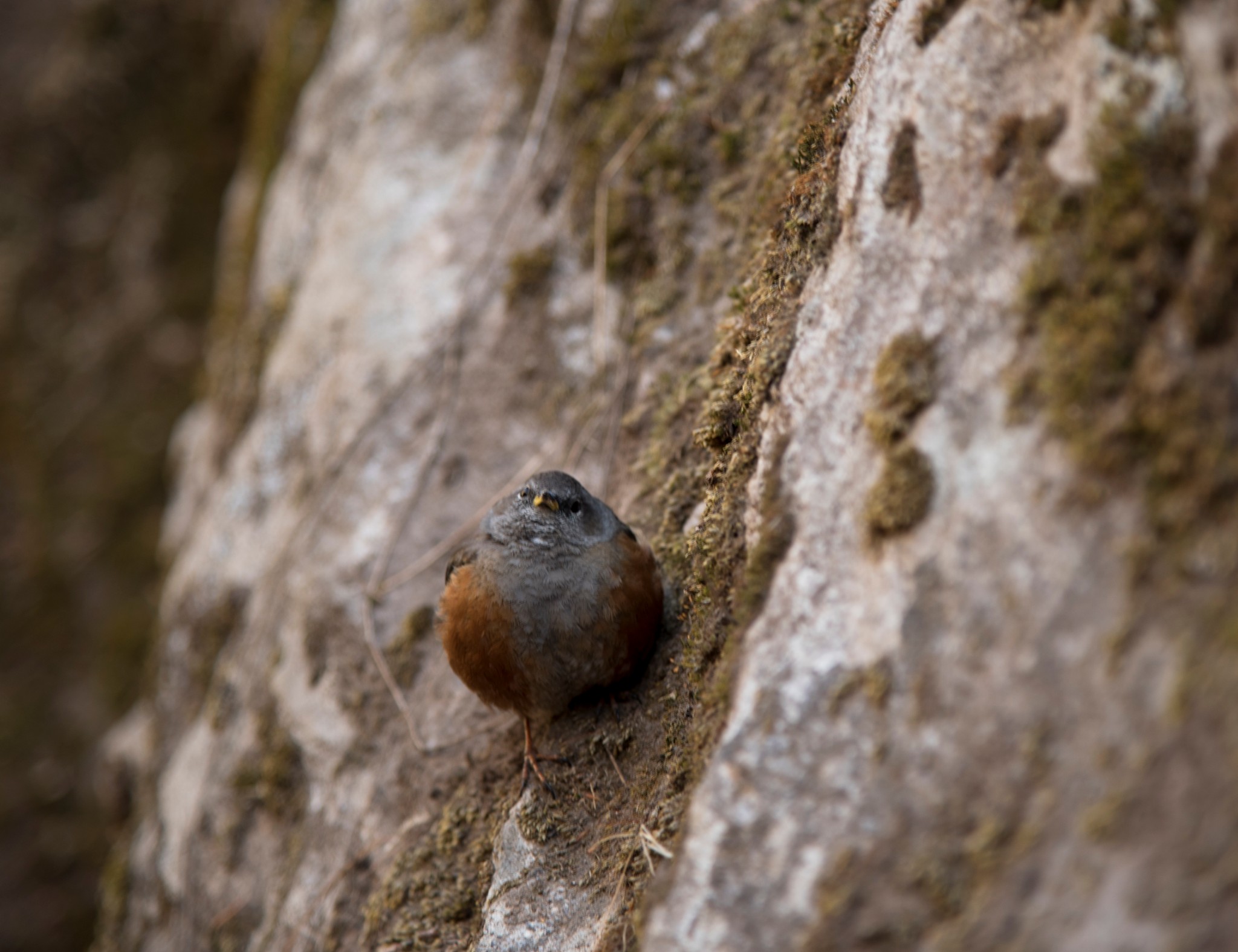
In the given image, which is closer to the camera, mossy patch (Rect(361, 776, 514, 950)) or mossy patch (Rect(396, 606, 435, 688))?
mossy patch (Rect(361, 776, 514, 950))

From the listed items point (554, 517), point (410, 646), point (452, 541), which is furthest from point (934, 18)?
point (410, 646)

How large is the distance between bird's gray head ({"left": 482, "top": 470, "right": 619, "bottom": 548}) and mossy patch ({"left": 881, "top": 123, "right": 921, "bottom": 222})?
1918mm

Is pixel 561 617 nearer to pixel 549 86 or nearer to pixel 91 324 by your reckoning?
pixel 549 86

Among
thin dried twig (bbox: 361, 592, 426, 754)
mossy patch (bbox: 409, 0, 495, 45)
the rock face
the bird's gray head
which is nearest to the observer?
the rock face

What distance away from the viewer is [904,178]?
9.53ft

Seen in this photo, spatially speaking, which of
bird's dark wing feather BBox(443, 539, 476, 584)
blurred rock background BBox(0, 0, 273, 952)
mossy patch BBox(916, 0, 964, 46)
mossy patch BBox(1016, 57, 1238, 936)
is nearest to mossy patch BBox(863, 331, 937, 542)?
mossy patch BBox(1016, 57, 1238, 936)

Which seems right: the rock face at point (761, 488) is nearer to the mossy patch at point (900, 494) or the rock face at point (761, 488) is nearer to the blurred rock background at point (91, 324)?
the mossy patch at point (900, 494)

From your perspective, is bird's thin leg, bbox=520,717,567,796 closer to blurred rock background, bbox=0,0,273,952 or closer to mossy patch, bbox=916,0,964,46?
mossy patch, bbox=916,0,964,46

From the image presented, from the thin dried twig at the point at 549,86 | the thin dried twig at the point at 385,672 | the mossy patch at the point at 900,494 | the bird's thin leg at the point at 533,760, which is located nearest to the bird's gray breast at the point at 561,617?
the bird's thin leg at the point at 533,760

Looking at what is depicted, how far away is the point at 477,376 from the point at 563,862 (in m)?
2.80

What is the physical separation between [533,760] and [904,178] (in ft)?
8.97

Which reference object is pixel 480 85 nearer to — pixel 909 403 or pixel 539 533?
pixel 539 533

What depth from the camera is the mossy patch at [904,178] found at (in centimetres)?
286

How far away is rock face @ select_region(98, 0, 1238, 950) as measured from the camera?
225 cm
